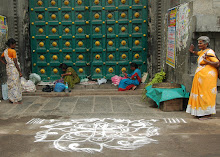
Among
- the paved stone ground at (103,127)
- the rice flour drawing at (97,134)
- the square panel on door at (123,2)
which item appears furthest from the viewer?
the square panel on door at (123,2)

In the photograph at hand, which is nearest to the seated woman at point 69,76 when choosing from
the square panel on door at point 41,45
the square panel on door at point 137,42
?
the square panel on door at point 41,45

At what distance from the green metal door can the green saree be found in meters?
0.32

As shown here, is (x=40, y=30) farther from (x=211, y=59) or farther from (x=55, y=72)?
(x=211, y=59)

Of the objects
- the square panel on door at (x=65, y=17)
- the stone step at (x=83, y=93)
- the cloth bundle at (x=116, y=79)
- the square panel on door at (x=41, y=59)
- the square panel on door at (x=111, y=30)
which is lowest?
the stone step at (x=83, y=93)

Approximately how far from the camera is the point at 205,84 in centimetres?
551

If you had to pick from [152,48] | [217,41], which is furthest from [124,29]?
[217,41]

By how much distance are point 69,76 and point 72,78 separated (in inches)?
5.3

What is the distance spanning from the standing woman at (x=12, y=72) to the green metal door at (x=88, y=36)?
6.13 ft

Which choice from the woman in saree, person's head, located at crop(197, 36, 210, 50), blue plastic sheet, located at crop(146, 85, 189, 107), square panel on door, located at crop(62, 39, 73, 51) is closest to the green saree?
square panel on door, located at crop(62, 39, 73, 51)

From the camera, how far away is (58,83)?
27.1 feet

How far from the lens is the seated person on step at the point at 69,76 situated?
8.45m

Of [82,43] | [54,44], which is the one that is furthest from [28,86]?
[82,43]

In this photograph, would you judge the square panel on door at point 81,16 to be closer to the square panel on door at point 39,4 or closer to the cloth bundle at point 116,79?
the square panel on door at point 39,4

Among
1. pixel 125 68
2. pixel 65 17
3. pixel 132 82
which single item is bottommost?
pixel 132 82
